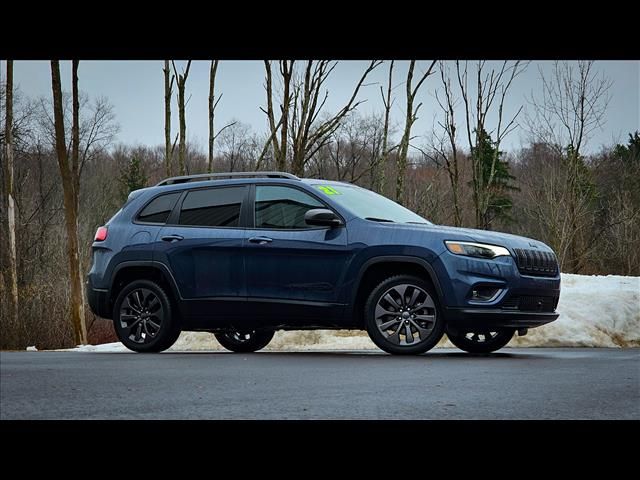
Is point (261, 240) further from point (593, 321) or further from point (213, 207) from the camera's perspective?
point (593, 321)

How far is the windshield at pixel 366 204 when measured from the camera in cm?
1074

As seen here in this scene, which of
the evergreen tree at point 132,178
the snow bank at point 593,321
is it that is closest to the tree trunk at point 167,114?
the snow bank at point 593,321

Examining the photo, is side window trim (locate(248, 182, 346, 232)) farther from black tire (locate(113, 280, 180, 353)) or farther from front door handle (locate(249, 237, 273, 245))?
black tire (locate(113, 280, 180, 353))

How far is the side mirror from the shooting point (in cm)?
1034

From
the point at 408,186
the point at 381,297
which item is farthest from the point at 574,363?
the point at 408,186

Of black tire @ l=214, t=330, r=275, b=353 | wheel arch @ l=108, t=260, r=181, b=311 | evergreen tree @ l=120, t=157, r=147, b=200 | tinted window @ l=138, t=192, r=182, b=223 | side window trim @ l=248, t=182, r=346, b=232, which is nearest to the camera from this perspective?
side window trim @ l=248, t=182, r=346, b=232

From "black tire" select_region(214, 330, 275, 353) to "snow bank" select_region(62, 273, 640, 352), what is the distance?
76.6 inches

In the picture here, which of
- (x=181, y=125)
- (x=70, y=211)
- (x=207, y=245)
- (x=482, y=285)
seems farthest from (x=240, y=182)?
(x=70, y=211)

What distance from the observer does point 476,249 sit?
1002 centimetres

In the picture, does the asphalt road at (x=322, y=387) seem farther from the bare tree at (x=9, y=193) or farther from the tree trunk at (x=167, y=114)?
the bare tree at (x=9, y=193)

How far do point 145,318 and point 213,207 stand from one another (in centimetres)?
157

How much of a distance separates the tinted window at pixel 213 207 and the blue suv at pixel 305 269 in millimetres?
15

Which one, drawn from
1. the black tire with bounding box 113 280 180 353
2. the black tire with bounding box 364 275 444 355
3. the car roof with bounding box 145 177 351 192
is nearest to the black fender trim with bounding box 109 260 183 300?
the black tire with bounding box 113 280 180 353
